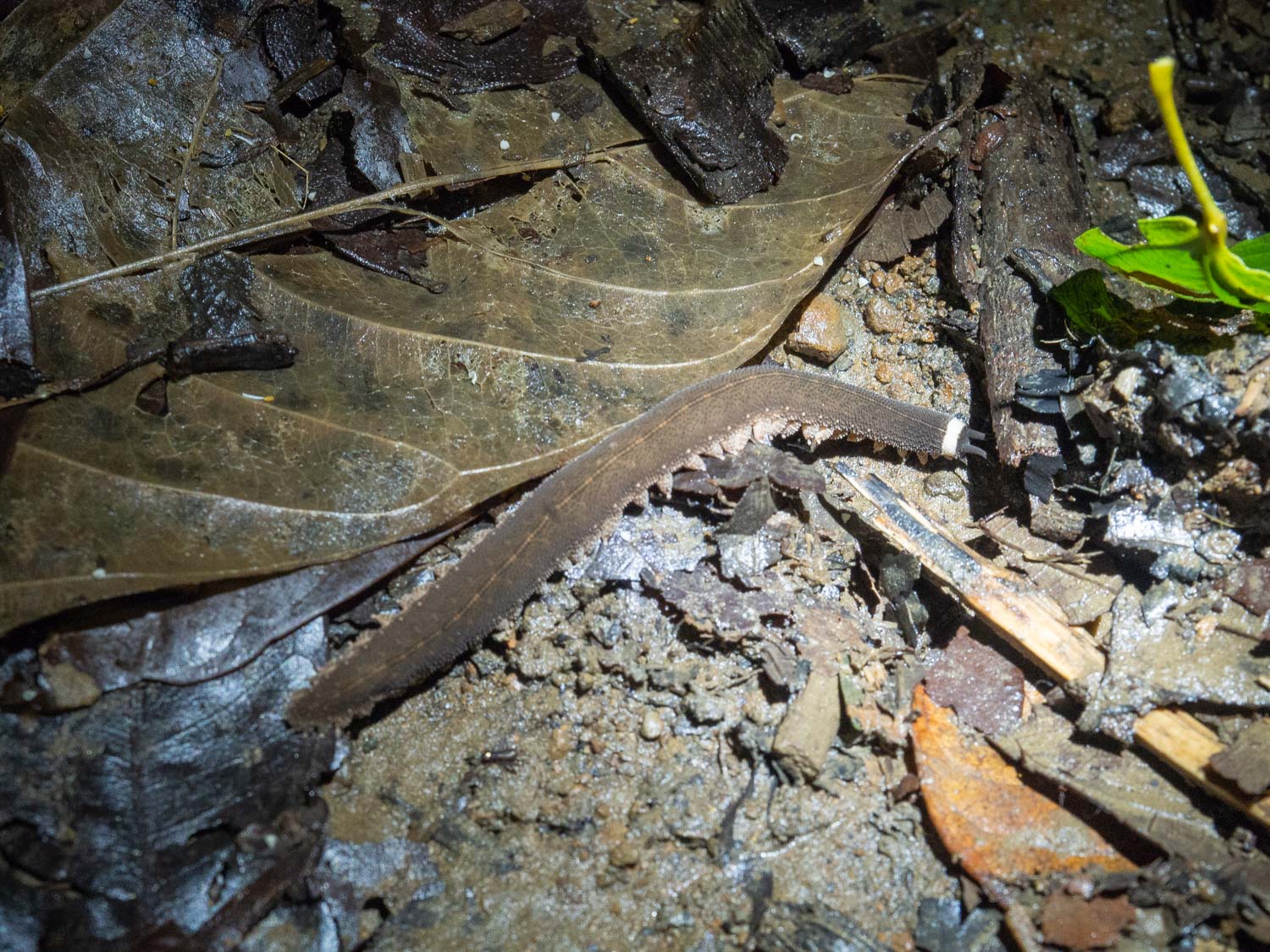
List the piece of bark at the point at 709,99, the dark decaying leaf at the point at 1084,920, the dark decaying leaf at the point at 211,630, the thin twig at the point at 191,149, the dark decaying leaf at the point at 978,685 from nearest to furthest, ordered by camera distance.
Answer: the dark decaying leaf at the point at 1084,920, the dark decaying leaf at the point at 211,630, the dark decaying leaf at the point at 978,685, the thin twig at the point at 191,149, the piece of bark at the point at 709,99

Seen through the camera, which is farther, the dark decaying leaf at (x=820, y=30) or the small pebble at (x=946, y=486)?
the dark decaying leaf at (x=820, y=30)

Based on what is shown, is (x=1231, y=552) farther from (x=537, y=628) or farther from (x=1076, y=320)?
(x=537, y=628)

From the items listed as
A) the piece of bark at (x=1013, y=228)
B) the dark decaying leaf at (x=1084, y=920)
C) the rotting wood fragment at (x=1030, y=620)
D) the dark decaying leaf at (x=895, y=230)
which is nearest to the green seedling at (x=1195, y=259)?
the piece of bark at (x=1013, y=228)

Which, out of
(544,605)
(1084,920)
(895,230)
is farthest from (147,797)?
(895,230)

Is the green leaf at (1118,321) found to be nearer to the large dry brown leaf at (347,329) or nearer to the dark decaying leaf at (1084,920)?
the large dry brown leaf at (347,329)

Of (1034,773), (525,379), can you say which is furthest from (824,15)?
(1034,773)

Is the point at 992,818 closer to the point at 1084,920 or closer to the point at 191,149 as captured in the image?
the point at 1084,920
